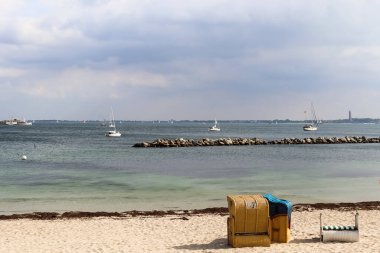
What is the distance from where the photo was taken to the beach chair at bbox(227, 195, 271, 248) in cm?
1398

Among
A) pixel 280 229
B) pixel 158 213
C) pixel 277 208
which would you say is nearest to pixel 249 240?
pixel 280 229

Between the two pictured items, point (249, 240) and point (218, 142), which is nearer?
point (249, 240)

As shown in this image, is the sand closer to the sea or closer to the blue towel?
the blue towel

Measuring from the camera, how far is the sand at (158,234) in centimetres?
1430

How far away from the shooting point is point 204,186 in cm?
3075

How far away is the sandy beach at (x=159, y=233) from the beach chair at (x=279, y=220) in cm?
32

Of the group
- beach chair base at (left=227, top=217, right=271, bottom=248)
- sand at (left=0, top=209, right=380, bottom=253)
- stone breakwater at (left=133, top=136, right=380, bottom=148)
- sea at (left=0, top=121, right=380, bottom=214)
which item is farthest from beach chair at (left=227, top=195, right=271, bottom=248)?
stone breakwater at (left=133, top=136, right=380, bottom=148)

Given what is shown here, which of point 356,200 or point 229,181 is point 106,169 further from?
point 356,200

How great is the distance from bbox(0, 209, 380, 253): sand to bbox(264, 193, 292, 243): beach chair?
1.06 ft

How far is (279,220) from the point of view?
47.5 ft

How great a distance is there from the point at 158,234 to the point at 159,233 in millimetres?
158

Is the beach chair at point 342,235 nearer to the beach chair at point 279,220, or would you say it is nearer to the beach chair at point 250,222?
the beach chair at point 279,220

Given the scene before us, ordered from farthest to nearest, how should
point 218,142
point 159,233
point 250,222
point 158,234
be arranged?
point 218,142
point 159,233
point 158,234
point 250,222

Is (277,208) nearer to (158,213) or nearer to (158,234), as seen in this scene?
(158,234)
